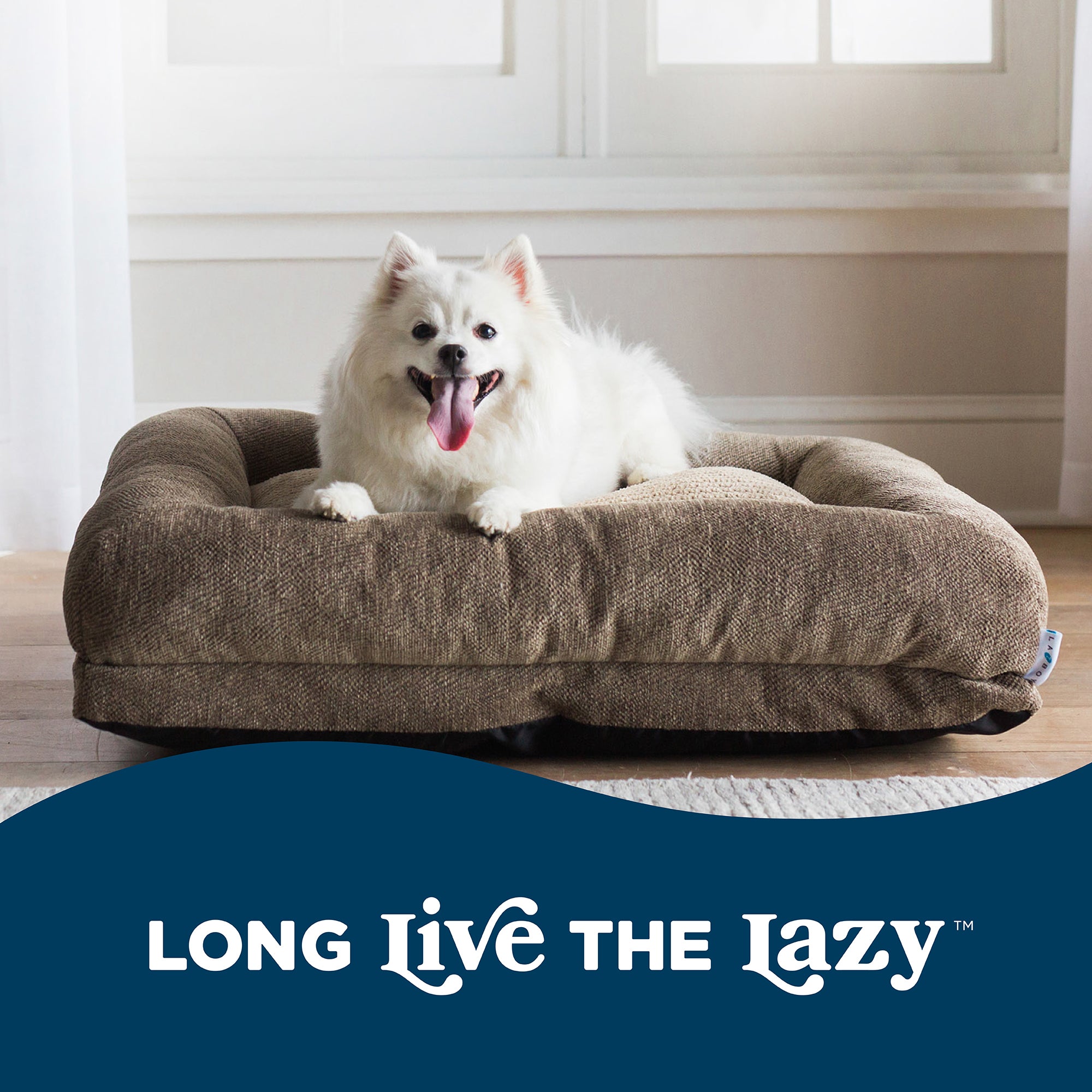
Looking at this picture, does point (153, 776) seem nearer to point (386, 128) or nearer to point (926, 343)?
Result: point (386, 128)

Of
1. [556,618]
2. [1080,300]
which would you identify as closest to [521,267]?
[556,618]

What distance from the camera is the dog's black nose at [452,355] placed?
64.0 inches

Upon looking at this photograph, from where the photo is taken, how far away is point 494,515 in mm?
1550

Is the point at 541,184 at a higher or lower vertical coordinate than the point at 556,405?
higher

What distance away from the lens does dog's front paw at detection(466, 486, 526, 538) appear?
1545mm

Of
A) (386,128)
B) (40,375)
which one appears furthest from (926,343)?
(40,375)

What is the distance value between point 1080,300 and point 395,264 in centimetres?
218

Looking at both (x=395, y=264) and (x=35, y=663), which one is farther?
(x=35, y=663)

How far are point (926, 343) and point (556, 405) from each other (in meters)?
1.96

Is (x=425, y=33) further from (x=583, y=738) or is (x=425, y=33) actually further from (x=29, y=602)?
(x=583, y=738)

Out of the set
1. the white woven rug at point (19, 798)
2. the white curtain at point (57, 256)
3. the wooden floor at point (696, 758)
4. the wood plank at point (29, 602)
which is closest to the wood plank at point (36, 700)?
the wooden floor at point (696, 758)

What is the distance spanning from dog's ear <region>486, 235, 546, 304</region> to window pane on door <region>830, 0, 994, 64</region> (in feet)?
6.50

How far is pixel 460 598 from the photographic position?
4.92 feet

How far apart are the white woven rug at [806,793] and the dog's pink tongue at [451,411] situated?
51 centimetres
